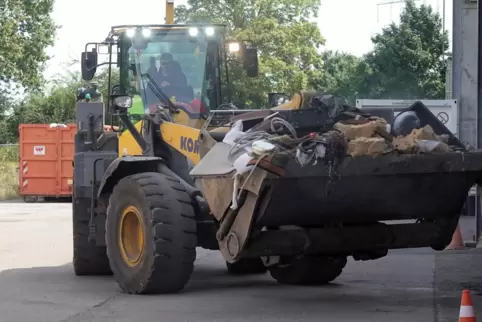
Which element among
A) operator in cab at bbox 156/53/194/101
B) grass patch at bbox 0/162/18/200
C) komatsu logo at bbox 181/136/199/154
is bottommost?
grass patch at bbox 0/162/18/200

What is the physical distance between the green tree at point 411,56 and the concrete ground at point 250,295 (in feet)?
146

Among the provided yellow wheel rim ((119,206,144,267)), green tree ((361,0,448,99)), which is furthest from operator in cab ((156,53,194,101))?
green tree ((361,0,448,99))

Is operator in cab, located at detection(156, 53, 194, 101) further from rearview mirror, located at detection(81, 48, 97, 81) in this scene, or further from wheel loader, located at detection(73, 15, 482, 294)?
rearview mirror, located at detection(81, 48, 97, 81)

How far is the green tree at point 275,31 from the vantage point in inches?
2224

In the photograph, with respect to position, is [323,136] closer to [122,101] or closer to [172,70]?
[122,101]

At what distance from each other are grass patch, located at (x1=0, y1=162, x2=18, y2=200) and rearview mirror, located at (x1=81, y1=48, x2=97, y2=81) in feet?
77.4

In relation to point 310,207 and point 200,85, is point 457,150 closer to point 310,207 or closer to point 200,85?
point 310,207

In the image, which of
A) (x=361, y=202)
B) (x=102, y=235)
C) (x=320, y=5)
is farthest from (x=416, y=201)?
(x=320, y=5)

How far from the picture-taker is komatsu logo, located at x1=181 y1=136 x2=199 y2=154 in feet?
34.3

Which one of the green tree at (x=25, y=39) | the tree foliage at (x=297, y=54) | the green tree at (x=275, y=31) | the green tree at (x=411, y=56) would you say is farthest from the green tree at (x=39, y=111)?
the green tree at (x=411, y=56)

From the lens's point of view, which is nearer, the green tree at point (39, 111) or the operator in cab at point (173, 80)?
the operator in cab at point (173, 80)

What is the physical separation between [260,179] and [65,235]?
11.5m

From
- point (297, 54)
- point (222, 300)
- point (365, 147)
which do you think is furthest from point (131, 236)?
point (297, 54)

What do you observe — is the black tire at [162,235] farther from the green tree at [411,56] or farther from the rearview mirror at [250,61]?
the green tree at [411,56]
